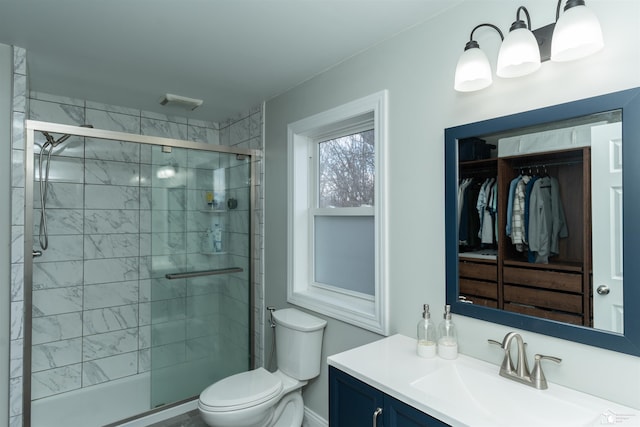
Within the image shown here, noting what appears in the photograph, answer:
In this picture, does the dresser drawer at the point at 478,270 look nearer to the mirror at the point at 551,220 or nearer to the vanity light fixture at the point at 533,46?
the mirror at the point at 551,220

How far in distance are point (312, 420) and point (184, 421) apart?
0.93 m

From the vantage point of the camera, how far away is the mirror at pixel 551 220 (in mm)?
1136

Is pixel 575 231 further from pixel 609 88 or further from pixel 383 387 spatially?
pixel 383 387

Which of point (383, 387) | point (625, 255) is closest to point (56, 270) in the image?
point (383, 387)

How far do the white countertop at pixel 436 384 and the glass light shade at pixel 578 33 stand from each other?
1125mm

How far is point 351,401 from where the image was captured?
1.46 meters

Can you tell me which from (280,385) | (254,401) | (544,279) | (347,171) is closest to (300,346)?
(280,385)

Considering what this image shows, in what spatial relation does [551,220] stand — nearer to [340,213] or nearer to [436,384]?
[436,384]

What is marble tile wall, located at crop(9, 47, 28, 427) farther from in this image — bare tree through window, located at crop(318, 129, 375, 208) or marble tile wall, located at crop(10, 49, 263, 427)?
bare tree through window, located at crop(318, 129, 375, 208)

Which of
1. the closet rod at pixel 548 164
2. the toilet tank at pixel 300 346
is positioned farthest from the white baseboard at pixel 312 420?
the closet rod at pixel 548 164

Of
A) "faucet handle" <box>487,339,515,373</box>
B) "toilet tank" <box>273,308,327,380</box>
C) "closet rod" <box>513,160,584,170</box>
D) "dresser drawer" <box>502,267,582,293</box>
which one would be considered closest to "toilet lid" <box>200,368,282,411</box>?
"toilet tank" <box>273,308,327,380</box>

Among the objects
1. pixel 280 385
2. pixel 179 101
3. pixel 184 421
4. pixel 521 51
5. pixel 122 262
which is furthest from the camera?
pixel 122 262

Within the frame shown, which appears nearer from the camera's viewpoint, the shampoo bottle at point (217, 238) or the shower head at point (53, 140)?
the shower head at point (53, 140)

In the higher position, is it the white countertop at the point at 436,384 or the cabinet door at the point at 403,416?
the white countertop at the point at 436,384
